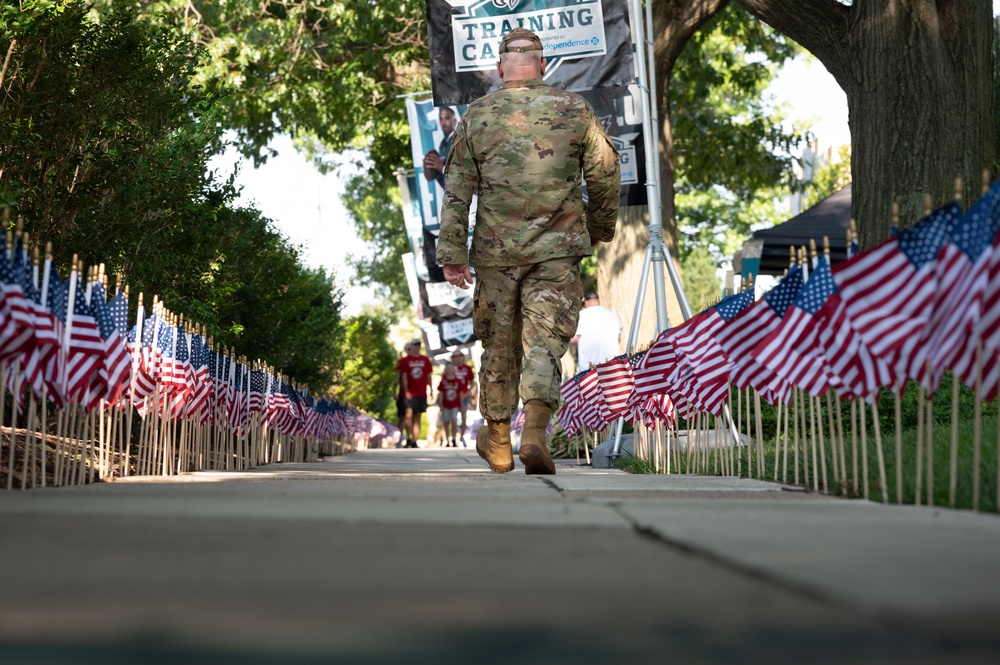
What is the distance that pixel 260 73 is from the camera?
81.8 feet

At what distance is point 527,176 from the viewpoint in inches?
321

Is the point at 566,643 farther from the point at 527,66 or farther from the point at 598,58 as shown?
the point at 598,58

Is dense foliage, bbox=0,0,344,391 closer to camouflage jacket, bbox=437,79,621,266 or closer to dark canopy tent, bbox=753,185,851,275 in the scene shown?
camouflage jacket, bbox=437,79,621,266

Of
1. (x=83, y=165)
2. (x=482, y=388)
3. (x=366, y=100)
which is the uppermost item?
(x=366, y=100)

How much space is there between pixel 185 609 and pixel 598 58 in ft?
37.0

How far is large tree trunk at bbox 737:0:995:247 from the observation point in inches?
471

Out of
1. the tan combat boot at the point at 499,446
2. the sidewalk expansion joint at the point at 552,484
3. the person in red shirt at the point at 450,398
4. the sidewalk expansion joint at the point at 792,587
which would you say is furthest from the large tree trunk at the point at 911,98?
the person in red shirt at the point at 450,398

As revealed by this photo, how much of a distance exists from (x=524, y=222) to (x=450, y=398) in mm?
21579

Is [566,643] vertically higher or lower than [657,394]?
lower

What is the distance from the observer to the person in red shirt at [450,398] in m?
29.1

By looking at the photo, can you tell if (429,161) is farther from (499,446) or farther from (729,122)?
(729,122)

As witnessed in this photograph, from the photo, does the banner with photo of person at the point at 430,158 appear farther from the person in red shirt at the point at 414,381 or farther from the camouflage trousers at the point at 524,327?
the person in red shirt at the point at 414,381

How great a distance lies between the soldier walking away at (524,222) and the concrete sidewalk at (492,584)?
3660 mm

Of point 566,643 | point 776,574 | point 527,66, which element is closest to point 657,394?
point 527,66
